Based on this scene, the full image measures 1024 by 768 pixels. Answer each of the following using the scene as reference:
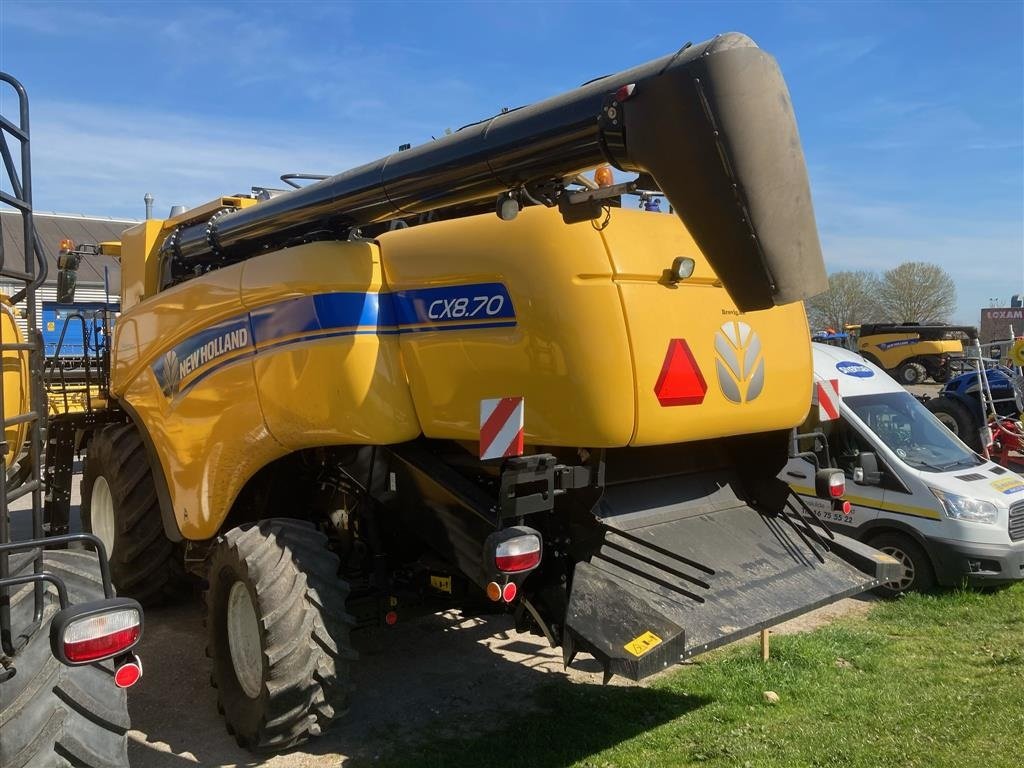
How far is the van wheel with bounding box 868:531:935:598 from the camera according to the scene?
267 inches

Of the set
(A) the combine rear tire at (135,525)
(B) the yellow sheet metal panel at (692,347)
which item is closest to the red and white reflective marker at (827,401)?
(B) the yellow sheet metal panel at (692,347)

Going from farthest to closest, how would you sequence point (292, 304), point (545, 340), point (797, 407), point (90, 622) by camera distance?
point (797, 407), point (292, 304), point (545, 340), point (90, 622)

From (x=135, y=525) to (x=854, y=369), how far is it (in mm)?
6492

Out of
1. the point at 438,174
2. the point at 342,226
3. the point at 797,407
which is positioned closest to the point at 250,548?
the point at 342,226

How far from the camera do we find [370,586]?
15.3ft

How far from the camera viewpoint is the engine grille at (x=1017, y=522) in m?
6.68

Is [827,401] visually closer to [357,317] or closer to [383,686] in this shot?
[357,317]

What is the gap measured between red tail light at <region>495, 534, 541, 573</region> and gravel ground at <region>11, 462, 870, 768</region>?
4.60 ft

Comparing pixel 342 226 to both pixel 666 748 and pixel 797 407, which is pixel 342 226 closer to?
pixel 797 407

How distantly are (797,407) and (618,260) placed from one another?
5.16ft

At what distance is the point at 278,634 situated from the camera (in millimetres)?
3982

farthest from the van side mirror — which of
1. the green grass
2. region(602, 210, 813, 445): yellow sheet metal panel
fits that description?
region(602, 210, 813, 445): yellow sheet metal panel

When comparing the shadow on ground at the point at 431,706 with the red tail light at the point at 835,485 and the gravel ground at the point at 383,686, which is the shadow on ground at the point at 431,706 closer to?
the gravel ground at the point at 383,686

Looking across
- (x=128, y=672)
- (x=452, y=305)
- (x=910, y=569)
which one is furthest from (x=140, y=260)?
(x=910, y=569)
